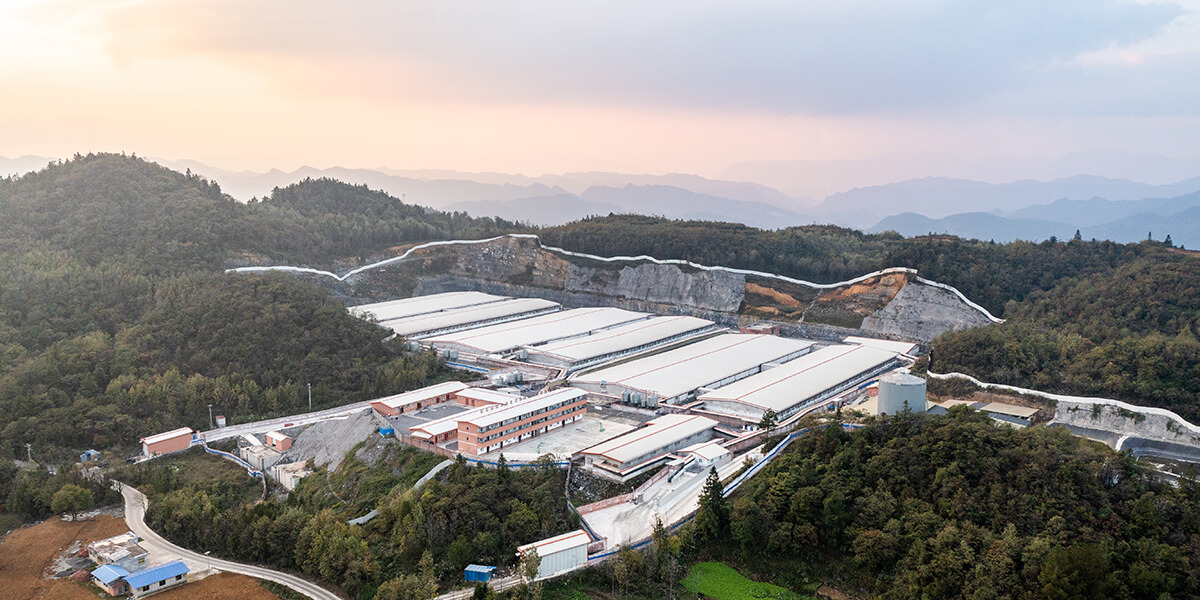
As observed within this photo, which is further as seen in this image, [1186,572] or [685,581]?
[685,581]

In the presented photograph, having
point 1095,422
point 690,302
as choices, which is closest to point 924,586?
point 1095,422

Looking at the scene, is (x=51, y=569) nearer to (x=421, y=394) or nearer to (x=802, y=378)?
(x=421, y=394)

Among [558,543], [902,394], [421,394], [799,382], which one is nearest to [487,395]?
[421,394]

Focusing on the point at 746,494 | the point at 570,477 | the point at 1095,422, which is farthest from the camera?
the point at 1095,422

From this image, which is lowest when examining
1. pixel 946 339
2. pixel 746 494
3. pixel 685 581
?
pixel 685 581

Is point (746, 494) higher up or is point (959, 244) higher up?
point (959, 244)

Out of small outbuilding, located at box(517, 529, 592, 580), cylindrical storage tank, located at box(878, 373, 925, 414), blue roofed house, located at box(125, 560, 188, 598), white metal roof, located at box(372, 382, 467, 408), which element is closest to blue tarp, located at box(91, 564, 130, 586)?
blue roofed house, located at box(125, 560, 188, 598)

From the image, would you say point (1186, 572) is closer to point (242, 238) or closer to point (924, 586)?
point (924, 586)

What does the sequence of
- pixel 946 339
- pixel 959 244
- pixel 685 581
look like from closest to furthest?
pixel 685 581, pixel 946 339, pixel 959 244

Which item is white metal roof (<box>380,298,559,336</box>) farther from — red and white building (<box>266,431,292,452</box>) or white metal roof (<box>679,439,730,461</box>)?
white metal roof (<box>679,439,730,461</box>)
